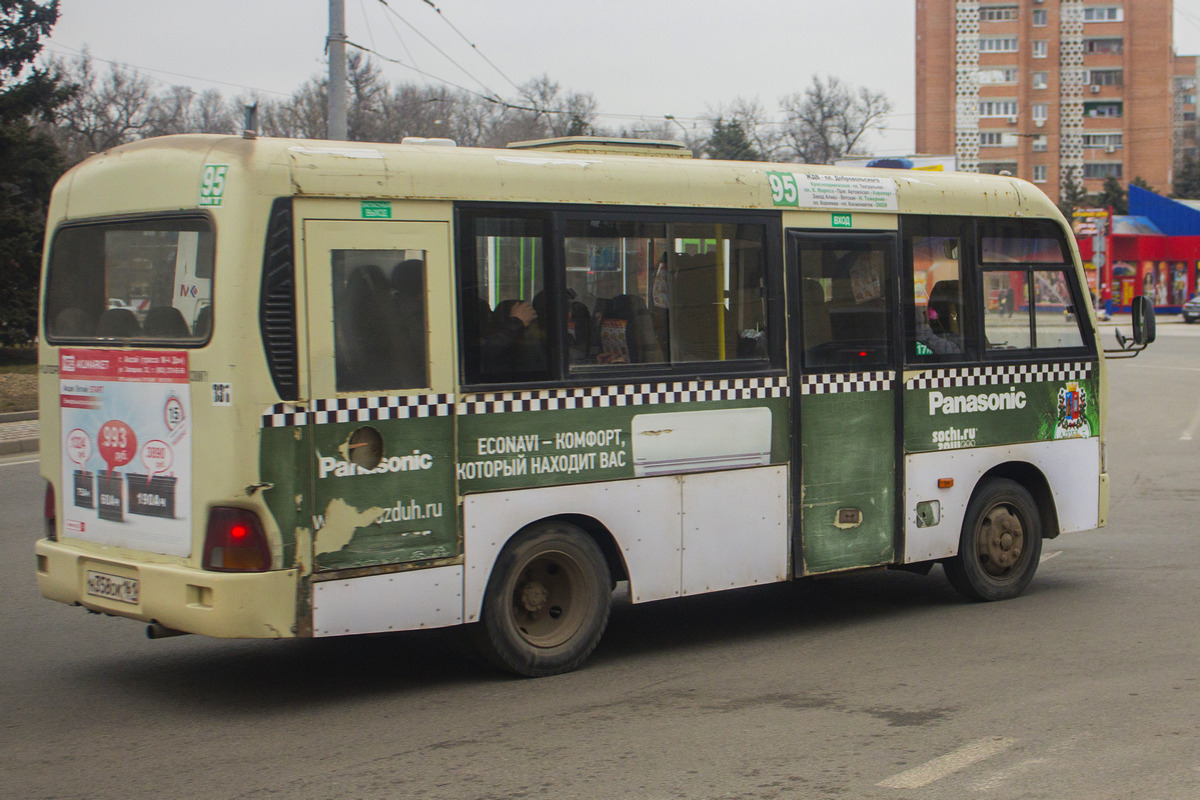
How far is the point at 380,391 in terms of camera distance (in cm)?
605

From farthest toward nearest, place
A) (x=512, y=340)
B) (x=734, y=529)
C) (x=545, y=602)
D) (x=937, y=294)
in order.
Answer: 1. (x=937, y=294)
2. (x=734, y=529)
3. (x=545, y=602)
4. (x=512, y=340)

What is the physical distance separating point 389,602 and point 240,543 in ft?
2.48

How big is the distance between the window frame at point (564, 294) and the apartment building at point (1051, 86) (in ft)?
348

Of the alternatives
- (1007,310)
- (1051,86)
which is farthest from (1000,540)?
(1051,86)

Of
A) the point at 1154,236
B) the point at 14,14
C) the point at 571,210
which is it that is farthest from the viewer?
the point at 1154,236

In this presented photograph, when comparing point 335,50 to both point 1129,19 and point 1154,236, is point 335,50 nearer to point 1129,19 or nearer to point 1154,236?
point 1154,236

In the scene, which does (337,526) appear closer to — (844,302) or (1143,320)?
(844,302)

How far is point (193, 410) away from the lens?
19.1 feet

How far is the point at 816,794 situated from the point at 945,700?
1574 millimetres

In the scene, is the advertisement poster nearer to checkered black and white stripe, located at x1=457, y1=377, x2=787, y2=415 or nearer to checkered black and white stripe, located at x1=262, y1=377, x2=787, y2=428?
checkered black and white stripe, located at x1=262, y1=377, x2=787, y2=428

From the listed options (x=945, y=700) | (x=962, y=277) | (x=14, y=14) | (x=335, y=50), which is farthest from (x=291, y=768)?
(x=14, y=14)

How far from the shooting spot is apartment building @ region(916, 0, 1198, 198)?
355ft

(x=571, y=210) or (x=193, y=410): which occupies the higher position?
(x=571, y=210)

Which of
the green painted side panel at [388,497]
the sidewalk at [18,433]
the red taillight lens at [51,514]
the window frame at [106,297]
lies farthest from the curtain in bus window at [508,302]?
the sidewalk at [18,433]
